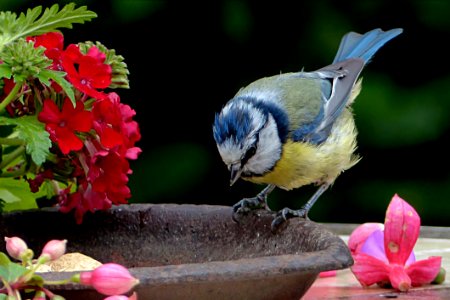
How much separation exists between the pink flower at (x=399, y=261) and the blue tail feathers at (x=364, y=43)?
1.24 meters

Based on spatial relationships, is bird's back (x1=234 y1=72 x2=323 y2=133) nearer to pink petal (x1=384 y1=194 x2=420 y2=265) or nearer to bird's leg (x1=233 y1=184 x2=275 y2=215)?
bird's leg (x1=233 y1=184 x2=275 y2=215)

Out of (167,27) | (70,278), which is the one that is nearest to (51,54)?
(70,278)

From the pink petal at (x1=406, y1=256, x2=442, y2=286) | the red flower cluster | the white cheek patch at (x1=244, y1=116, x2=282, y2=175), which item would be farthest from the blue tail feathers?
the red flower cluster

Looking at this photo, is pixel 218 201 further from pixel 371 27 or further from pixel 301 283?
pixel 301 283

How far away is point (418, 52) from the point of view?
307cm

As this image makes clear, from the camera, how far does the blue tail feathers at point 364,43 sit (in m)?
2.95

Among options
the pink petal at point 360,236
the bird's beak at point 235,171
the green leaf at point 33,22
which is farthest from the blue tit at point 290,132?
the green leaf at point 33,22

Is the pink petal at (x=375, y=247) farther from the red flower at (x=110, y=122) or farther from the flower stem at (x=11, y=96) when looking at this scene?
the flower stem at (x=11, y=96)

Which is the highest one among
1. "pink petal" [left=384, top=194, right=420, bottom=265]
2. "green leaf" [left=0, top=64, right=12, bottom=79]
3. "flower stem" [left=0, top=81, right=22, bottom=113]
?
"green leaf" [left=0, top=64, right=12, bottom=79]

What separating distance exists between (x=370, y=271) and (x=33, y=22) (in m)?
0.70

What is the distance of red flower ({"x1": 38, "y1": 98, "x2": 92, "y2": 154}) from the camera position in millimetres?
1512

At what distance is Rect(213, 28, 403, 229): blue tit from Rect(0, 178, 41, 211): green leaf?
1.36ft

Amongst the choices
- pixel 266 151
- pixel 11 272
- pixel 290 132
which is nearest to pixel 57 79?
pixel 11 272

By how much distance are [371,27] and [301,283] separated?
1870 mm
